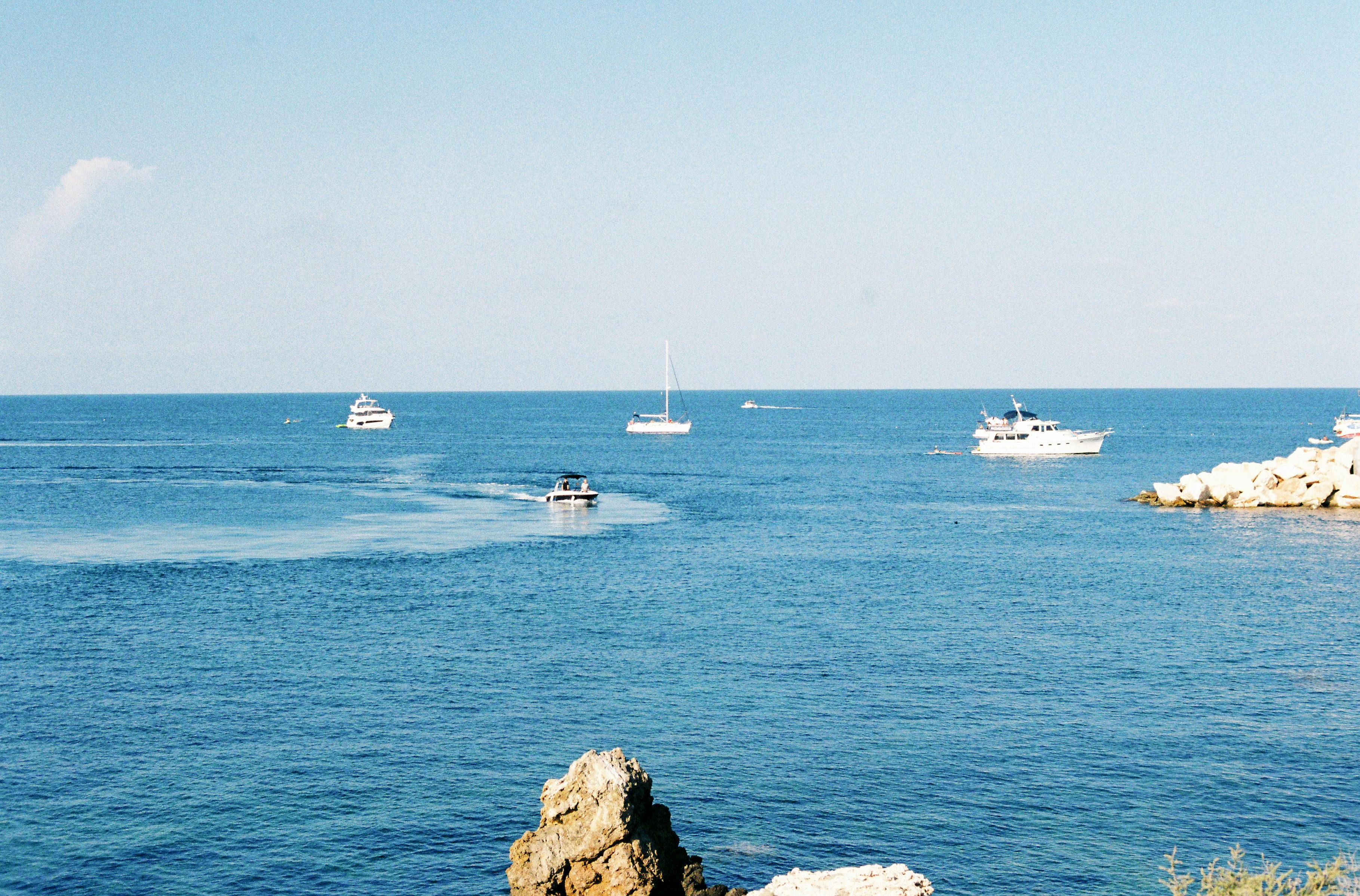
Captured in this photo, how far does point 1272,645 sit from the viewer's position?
63062mm

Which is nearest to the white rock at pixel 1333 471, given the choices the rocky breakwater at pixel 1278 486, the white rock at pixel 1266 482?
the rocky breakwater at pixel 1278 486

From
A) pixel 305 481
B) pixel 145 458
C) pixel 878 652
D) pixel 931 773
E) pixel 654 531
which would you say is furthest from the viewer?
pixel 145 458

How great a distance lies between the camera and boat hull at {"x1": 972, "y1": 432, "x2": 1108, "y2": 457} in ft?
607

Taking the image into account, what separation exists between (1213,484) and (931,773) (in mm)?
90206

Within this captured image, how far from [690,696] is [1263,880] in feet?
92.2

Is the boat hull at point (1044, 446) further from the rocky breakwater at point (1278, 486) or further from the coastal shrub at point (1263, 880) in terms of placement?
the coastal shrub at point (1263, 880)

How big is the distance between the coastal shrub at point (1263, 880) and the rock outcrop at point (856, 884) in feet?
20.4

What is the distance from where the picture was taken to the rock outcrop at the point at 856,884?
29.9 metres

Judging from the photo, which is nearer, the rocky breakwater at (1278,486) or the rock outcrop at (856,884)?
the rock outcrop at (856,884)

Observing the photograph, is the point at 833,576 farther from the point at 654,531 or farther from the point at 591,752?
the point at 591,752

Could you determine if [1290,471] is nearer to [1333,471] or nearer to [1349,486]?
[1333,471]

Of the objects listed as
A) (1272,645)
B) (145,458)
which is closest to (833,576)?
(1272,645)

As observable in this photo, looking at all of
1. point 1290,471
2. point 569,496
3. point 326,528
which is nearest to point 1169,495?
point 1290,471

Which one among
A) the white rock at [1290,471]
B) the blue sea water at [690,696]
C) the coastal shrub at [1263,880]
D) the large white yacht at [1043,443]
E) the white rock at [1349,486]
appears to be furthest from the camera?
the large white yacht at [1043,443]
